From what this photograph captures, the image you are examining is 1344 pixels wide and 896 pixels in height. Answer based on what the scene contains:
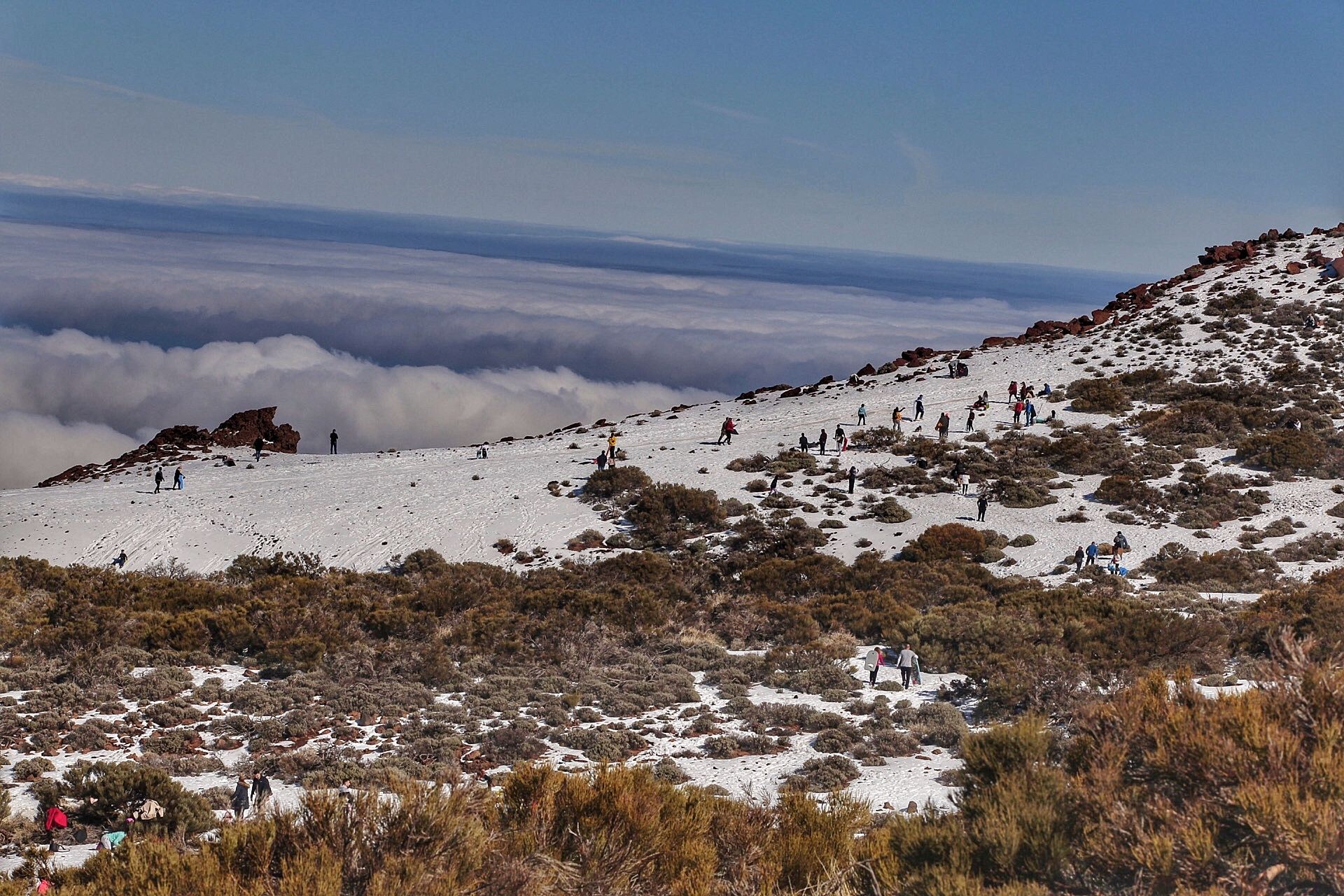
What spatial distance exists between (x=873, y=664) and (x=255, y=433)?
38.4m

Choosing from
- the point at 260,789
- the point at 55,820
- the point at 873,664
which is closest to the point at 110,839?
the point at 55,820

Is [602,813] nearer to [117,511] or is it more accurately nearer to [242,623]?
[242,623]

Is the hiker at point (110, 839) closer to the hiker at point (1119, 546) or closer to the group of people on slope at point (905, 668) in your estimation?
the group of people on slope at point (905, 668)

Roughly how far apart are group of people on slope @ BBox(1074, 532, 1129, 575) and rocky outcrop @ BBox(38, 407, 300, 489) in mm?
31537

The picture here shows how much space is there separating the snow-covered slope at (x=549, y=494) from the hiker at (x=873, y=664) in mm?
9929

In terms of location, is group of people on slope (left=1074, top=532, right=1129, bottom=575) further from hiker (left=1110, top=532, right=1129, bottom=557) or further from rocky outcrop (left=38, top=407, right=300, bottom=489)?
rocky outcrop (left=38, top=407, right=300, bottom=489)

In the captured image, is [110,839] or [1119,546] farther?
[1119,546]

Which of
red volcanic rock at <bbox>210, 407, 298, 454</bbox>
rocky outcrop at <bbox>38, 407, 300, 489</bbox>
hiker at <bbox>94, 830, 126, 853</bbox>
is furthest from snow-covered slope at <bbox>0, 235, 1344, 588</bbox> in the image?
hiker at <bbox>94, 830, 126, 853</bbox>

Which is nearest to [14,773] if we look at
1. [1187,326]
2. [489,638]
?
[489,638]

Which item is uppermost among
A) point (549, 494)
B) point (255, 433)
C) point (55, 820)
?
point (55, 820)

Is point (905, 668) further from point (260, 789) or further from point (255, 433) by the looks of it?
point (255, 433)

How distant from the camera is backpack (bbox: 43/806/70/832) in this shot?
8.84m

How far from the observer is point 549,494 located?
1270 inches

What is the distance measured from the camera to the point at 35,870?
314 inches
